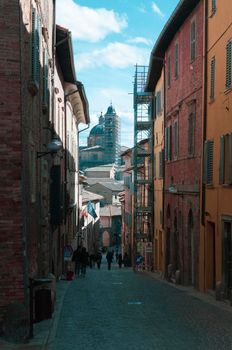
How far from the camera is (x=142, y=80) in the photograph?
4369 cm

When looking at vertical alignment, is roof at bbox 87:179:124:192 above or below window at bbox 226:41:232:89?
below

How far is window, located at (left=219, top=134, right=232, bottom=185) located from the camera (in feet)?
60.7

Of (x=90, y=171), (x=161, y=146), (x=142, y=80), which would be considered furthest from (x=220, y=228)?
(x=90, y=171)

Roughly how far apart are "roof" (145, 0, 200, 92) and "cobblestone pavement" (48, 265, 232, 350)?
1105cm

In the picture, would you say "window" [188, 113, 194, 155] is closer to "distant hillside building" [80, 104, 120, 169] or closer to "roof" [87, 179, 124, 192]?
"roof" [87, 179, 124, 192]

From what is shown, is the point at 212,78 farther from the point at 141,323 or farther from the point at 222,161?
the point at 141,323

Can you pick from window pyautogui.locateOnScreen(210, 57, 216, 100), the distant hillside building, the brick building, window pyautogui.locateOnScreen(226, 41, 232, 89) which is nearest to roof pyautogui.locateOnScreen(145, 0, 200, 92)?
the brick building

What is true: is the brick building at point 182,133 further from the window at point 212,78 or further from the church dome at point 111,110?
the church dome at point 111,110

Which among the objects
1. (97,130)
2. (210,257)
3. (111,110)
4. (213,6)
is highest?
(111,110)

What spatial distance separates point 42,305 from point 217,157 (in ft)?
31.3

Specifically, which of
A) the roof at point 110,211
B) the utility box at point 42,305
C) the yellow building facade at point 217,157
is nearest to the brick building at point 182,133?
the yellow building facade at point 217,157

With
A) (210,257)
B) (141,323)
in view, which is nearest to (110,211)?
(210,257)

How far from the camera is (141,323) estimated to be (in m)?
13.5

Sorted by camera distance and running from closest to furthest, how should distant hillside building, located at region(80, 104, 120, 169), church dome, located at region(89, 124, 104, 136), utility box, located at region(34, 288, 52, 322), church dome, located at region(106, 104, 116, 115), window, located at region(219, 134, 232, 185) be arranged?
utility box, located at region(34, 288, 52, 322) < window, located at region(219, 134, 232, 185) < distant hillside building, located at region(80, 104, 120, 169) < church dome, located at region(106, 104, 116, 115) < church dome, located at region(89, 124, 104, 136)
